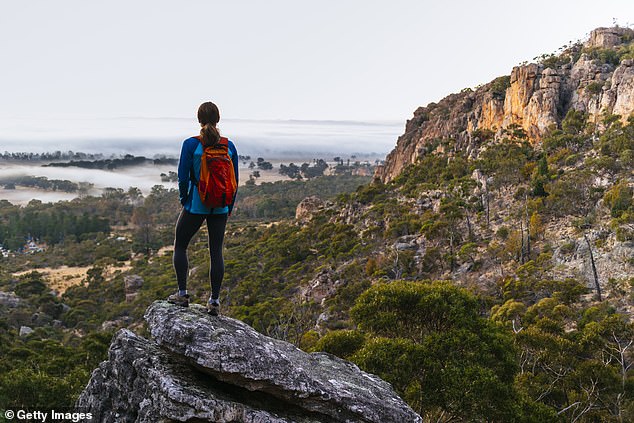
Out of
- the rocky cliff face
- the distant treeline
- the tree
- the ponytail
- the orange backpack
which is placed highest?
the rocky cliff face

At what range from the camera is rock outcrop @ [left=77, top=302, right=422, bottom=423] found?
5266 millimetres

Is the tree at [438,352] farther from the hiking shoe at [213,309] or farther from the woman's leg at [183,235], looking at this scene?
the woman's leg at [183,235]

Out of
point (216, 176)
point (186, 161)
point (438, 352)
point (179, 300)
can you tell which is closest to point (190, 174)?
point (186, 161)

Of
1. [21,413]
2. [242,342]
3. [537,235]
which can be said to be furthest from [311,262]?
[242,342]

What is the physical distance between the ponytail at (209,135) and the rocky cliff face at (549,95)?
4549 centimetres

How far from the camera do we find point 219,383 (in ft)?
18.5

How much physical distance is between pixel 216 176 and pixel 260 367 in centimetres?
227

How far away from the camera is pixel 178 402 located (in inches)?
203

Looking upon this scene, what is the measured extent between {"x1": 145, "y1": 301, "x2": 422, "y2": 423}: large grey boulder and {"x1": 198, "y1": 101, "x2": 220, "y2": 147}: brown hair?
219cm

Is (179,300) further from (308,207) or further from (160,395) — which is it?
(308,207)

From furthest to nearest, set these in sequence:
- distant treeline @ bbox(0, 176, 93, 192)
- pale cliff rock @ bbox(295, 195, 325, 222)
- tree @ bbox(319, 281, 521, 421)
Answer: distant treeline @ bbox(0, 176, 93, 192)
pale cliff rock @ bbox(295, 195, 325, 222)
tree @ bbox(319, 281, 521, 421)

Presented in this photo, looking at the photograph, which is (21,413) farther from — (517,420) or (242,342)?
(517,420)

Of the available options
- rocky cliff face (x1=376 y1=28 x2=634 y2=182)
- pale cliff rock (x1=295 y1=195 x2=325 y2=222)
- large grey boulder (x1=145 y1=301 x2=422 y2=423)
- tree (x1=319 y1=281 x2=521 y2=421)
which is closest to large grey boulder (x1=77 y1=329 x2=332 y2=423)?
large grey boulder (x1=145 y1=301 x2=422 y2=423)

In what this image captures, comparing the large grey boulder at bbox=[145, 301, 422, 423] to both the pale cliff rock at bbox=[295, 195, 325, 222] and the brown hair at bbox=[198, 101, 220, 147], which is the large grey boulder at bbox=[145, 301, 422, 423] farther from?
the pale cliff rock at bbox=[295, 195, 325, 222]
